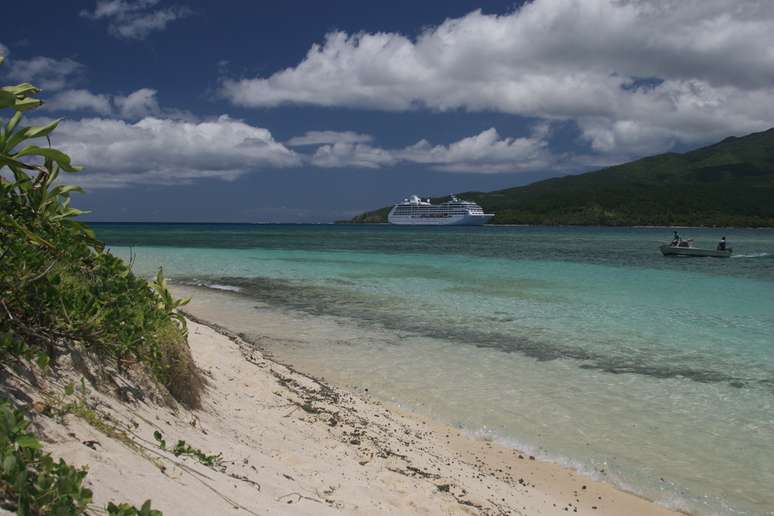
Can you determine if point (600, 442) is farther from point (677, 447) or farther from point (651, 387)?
point (651, 387)

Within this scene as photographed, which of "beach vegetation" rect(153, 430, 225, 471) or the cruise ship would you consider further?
the cruise ship

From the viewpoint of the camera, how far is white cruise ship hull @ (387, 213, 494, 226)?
175375 millimetres

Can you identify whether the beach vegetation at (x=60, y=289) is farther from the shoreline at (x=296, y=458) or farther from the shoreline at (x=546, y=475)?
the shoreline at (x=546, y=475)

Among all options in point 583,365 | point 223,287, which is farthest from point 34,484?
point 223,287

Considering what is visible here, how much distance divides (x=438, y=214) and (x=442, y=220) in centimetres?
304

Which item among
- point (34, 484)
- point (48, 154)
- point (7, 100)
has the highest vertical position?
point (7, 100)

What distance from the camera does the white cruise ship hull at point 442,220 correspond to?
175375 millimetres

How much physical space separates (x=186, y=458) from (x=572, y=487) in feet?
15.1

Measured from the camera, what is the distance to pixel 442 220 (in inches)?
6969

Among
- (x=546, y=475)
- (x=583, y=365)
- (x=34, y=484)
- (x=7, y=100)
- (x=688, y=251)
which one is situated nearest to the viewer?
(x=34, y=484)

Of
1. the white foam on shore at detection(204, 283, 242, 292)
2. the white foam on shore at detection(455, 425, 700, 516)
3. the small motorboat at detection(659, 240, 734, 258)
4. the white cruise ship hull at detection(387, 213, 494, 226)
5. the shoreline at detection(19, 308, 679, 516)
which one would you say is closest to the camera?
the shoreline at detection(19, 308, 679, 516)

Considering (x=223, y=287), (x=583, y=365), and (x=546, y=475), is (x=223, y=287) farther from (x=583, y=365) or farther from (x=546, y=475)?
(x=546, y=475)

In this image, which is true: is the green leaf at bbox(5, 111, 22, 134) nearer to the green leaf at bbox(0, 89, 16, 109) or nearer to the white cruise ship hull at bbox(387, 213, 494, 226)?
the green leaf at bbox(0, 89, 16, 109)

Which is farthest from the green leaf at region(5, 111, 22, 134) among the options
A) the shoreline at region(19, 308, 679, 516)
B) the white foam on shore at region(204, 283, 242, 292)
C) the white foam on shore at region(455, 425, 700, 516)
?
the white foam on shore at region(204, 283, 242, 292)
